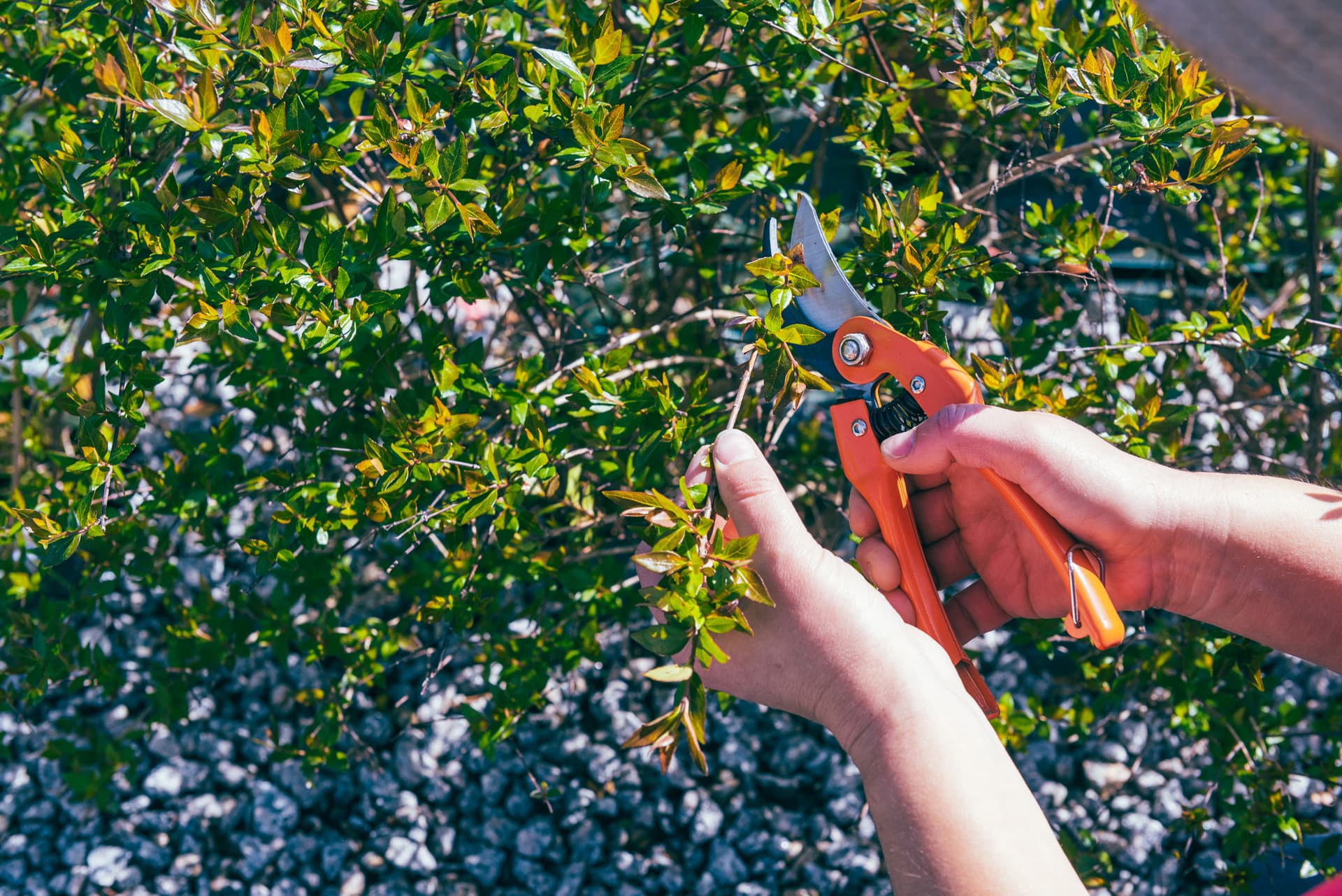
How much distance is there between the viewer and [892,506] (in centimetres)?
185

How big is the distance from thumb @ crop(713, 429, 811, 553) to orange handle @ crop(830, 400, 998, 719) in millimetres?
298

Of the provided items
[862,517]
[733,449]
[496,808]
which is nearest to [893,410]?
[862,517]

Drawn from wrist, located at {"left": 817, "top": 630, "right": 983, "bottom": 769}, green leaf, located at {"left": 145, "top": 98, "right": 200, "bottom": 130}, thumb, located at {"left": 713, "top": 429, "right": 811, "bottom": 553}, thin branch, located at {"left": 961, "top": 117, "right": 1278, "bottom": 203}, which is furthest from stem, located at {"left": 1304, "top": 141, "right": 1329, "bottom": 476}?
green leaf, located at {"left": 145, "top": 98, "right": 200, "bottom": 130}

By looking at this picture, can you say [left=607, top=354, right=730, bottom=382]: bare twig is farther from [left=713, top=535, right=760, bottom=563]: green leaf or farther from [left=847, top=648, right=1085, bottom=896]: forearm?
[left=847, top=648, right=1085, bottom=896]: forearm

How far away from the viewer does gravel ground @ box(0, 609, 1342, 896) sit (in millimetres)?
2611

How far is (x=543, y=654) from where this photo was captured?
2.31 m

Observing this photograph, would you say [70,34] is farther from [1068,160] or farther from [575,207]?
[1068,160]

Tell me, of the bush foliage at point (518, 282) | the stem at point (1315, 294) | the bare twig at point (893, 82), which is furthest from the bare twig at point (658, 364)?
the stem at point (1315, 294)

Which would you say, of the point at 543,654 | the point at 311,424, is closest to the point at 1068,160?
the point at 543,654

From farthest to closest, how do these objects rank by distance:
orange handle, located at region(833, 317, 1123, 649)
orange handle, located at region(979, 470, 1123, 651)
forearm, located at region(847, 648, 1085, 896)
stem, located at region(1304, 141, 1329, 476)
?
stem, located at region(1304, 141, 1329, 476), orange handle, located at region(833, 317, 1123, 649), orange handle, located at region(979, 470, 1123, 651), forearm, located at region(847, 648, 1085, 896)

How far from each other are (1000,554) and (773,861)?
1207 mm

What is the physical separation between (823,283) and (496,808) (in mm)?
1870

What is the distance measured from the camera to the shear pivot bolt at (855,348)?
5.71 ft

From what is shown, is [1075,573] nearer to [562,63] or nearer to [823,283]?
[823,283]
